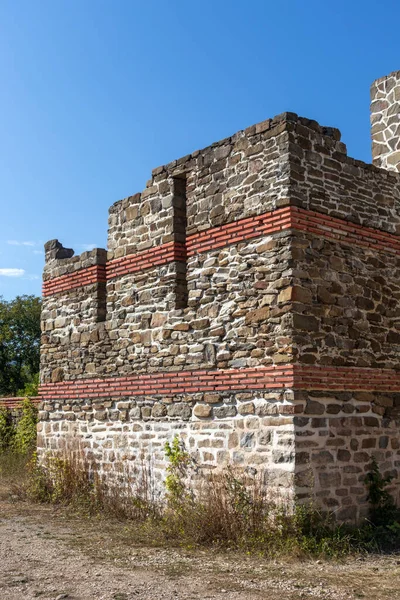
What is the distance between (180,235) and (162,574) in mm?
5186

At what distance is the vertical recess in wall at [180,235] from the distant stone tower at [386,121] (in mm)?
3505

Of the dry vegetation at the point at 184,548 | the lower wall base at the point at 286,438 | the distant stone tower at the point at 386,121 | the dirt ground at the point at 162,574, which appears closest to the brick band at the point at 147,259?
the lower wall base at the point at 286,438

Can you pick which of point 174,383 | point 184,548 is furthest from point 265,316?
point 184,548

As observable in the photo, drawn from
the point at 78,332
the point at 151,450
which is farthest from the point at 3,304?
the point at 151,450

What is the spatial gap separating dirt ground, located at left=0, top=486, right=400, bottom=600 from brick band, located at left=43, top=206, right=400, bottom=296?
4167 mm

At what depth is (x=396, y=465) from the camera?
9.83 meters

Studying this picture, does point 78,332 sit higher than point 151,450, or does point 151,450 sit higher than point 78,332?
point 78,332

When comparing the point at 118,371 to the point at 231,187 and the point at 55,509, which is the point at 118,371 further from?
the point at 231,187

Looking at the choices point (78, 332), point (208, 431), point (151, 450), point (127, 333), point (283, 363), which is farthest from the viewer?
point (78, 332)

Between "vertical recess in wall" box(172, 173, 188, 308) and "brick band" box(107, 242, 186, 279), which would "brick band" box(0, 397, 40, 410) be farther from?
"vertical recess in wall" box(172, 173, 188, 308)

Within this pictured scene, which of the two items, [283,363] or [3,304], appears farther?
[3,304]

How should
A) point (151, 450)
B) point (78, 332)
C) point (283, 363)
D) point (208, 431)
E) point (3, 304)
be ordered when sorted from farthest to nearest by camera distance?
point (3, 304)
point (78, 332)
point (151, 450)
point (208, 431)
point (283, 363)

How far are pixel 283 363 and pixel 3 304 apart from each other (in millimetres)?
25166

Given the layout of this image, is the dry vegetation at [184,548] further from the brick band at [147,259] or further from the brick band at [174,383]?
the brick band at [147,259]
